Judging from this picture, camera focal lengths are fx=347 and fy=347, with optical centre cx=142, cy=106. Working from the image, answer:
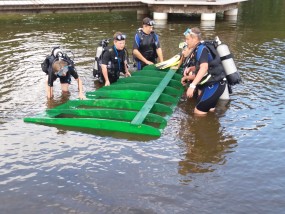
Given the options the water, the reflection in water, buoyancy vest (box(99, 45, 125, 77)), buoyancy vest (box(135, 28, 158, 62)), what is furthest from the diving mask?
buoyancy vest (box(135, 28, 158, 62))

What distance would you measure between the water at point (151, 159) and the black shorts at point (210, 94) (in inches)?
11.6

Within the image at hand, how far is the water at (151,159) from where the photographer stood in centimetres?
469

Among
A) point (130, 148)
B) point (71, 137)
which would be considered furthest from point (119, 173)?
point (71, 137)

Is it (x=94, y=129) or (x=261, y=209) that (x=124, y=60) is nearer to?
(x=94, y=129)

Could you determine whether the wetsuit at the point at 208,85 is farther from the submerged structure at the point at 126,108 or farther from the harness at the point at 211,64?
the submerged structure at the point at 126,108

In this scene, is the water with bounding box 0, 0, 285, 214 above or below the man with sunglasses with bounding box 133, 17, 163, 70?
below

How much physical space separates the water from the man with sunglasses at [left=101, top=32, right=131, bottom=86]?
33.7 inches

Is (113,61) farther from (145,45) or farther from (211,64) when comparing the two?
(211,64)

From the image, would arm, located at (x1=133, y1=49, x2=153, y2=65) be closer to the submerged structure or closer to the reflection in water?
the submerged structure

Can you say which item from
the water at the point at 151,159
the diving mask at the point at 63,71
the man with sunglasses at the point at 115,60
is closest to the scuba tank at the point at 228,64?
the water at the point at 151,159

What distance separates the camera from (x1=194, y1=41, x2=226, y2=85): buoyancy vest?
7016 mm

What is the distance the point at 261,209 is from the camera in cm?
459

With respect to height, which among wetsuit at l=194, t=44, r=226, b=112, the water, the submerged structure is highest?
wetsuit at l=194, t=44, r=226, b=112

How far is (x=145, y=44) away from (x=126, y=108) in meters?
2.77
